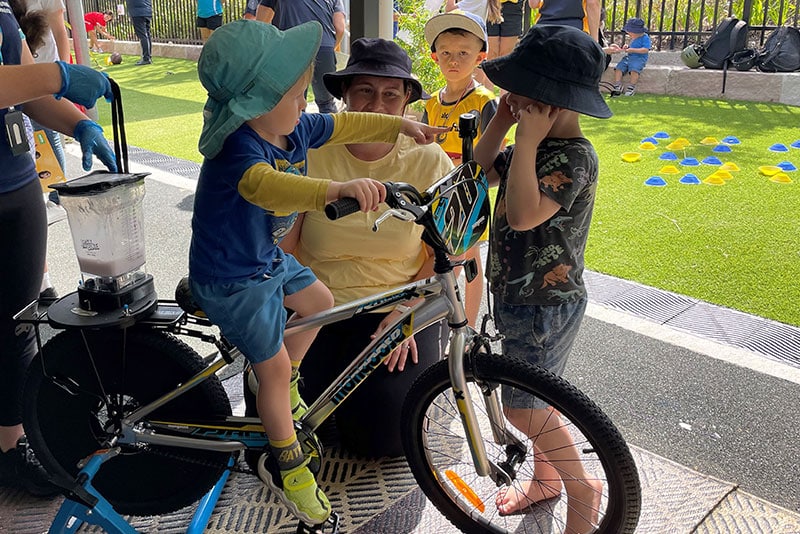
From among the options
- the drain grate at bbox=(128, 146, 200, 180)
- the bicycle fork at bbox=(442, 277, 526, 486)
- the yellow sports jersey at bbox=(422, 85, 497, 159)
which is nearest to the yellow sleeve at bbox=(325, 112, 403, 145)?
the bicycle fork at bbox=(442, 277, 526, 486)

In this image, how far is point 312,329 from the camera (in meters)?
2.20

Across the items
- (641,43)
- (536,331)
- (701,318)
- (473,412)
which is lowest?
(701,318)

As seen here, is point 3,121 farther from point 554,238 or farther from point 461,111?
point 461,111

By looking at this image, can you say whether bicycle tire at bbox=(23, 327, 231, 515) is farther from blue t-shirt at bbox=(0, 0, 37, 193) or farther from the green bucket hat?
the green bucket hat

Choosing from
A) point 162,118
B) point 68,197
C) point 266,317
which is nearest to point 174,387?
point 266,317

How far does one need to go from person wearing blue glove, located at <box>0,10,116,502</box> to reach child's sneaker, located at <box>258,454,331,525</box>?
89 centimetres

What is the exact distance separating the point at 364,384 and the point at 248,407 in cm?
44

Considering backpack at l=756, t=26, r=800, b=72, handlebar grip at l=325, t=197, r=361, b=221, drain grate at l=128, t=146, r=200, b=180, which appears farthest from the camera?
backpack at l=756, t=26, r=800, b=72

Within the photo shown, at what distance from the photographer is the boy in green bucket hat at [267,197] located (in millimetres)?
1756

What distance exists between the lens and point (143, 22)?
1558cm

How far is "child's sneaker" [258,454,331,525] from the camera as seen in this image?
2.15m

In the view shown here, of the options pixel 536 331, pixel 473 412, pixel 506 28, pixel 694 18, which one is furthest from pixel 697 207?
pixel 694 18

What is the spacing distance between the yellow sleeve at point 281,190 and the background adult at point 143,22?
48.9 feet

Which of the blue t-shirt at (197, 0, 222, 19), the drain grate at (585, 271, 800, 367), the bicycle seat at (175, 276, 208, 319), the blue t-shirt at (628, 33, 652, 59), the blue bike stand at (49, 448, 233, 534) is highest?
the blue t-shirt at (197, 0, 222, 19)
